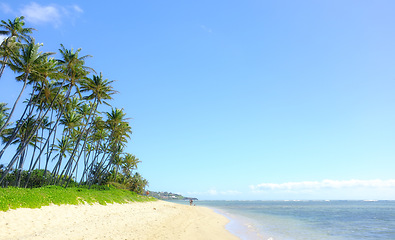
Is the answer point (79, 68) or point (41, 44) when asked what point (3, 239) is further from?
point (79, 68)

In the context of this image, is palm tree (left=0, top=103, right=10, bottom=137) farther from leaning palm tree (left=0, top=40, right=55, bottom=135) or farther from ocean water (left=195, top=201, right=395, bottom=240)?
ocean water (left=195, top=201, right=395, bottom=240)

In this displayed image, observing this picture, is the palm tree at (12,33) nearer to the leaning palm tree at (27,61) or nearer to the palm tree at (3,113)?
the leaning palm tree at (27,61)

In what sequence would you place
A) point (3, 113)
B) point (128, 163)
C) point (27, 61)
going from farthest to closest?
point (128, 163), point (3, 113), point (27, 61)

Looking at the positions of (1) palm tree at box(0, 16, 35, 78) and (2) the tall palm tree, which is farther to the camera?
(2) the tall palm tree

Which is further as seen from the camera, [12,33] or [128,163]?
[128,163]

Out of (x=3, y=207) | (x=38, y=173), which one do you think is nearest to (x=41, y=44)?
(x=3, y=207)

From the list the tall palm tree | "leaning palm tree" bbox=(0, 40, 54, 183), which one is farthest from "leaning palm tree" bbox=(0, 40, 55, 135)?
the tall palm tree

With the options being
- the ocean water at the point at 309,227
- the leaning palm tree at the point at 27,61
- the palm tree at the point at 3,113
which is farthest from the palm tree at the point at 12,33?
the ocean water at the point at 309,227

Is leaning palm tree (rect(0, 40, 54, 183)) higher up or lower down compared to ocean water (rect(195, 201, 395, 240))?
higher up

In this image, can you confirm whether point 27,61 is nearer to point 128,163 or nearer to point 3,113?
point 3,113

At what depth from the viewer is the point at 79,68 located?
28203 millimetres

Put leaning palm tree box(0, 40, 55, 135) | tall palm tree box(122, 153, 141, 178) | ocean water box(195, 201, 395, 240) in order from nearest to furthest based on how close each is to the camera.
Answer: ocean water box(195, 201, 395, 240), leaning palm tree box(0, 40, 55, 135), tall palm tree box(122, 153, 141, 178)

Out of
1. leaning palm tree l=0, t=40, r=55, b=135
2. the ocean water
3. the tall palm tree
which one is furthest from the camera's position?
the tall palm tree

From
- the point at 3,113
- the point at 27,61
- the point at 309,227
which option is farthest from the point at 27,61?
the point at 309,227
